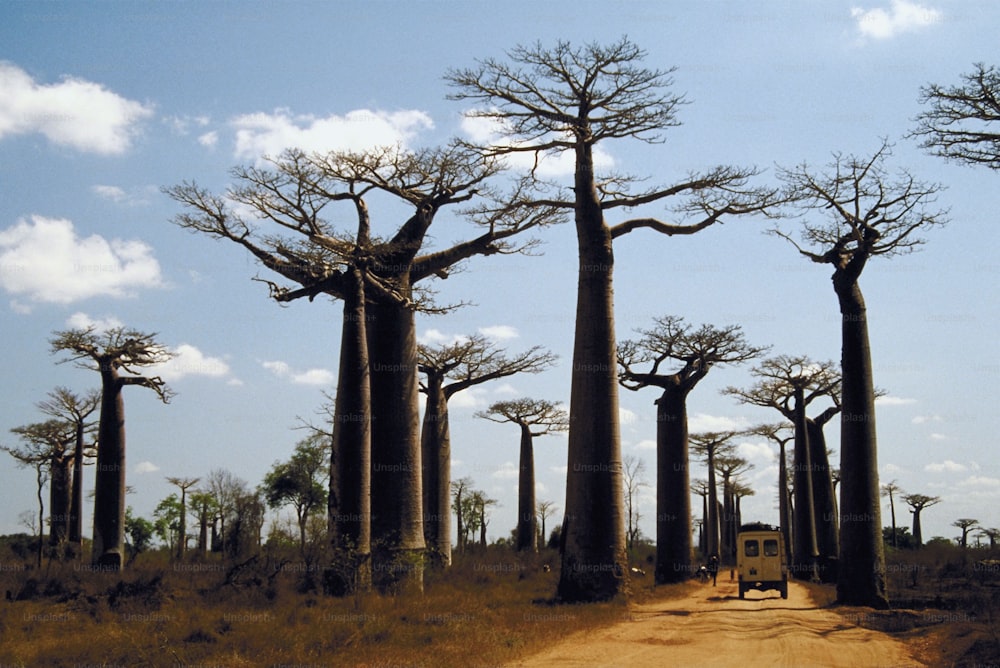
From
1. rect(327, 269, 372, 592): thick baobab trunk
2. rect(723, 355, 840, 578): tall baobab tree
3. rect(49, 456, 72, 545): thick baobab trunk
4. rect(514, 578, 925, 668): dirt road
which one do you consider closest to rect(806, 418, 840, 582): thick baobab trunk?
rect(723, 355, 840, 578): tall baobab tree

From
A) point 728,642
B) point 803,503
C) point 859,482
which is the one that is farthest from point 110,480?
point 803,503

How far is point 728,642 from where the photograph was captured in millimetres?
9672

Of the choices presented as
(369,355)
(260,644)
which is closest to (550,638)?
(260,644)

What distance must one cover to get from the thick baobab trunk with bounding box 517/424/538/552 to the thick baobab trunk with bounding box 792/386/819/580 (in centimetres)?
822

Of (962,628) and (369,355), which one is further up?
(369,355)

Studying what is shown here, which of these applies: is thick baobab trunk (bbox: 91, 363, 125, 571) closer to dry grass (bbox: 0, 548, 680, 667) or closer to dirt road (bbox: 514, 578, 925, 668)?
dry grass (bbox: 0, 548, 680, 667)

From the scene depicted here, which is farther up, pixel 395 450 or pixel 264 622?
pixel 395 450

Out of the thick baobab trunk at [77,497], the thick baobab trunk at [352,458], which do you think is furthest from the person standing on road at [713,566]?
the thick baobab trunk at [77,497]

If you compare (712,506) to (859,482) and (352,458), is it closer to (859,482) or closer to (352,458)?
(859,482)

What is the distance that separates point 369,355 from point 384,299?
0.91m

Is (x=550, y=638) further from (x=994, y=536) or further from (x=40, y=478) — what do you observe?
(x=994, y=536)

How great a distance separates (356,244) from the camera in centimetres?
1382

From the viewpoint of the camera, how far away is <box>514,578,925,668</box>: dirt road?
8.34 metres

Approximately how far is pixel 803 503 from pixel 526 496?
8.64 m
